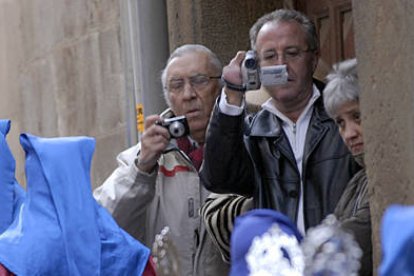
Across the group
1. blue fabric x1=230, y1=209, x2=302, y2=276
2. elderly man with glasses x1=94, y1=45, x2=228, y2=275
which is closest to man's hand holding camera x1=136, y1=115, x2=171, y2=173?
elderly man with glasses x1=94, y1=45, x2=228, y2=275

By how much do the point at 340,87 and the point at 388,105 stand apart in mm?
224

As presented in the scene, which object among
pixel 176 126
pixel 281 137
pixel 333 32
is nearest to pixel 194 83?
pixel 176 126

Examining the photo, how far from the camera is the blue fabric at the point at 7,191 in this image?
614cm

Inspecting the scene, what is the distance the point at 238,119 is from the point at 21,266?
3.35ft

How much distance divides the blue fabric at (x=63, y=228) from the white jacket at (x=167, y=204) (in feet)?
1.46

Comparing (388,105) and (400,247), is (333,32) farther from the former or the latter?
(400,247)

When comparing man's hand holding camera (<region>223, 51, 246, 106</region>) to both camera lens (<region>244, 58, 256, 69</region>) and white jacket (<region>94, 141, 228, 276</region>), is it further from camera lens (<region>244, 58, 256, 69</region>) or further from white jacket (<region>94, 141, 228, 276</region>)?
white jacket (<region>94, 141, 228, 276</region>)

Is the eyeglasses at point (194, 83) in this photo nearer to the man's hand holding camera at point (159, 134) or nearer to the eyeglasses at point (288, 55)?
the man's hand holding camera at point (159, 134)

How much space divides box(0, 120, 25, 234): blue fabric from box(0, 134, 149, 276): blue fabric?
60 cm

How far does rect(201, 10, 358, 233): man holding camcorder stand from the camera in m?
5.56

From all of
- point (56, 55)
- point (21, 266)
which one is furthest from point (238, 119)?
point (56, 55)

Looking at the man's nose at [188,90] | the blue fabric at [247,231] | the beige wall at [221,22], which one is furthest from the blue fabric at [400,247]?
the beige wall at [221,22]

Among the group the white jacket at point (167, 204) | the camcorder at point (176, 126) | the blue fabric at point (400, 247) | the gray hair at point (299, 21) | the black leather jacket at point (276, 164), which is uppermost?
the gray hair at point (299, 21)

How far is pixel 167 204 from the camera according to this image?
618cm
